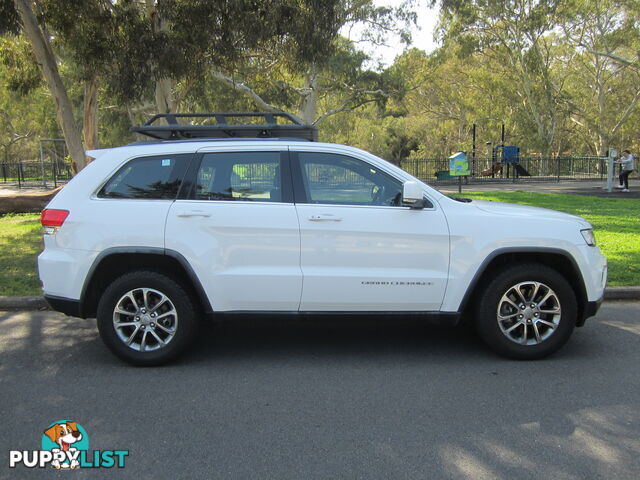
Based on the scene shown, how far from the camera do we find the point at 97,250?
4.25 meters

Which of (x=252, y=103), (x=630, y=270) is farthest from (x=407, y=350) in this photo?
(x=252, y=103)

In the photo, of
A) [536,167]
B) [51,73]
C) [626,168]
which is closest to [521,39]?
[536,167]

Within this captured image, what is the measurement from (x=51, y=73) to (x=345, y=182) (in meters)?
10.7

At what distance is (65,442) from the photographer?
3.24m

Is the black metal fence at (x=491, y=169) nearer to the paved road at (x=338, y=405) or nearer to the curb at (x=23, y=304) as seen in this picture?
the curb at (x=23, y=304)

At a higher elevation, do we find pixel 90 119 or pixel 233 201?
pixel 90 119

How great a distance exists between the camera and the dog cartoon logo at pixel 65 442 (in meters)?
3.04

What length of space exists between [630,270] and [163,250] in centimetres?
616

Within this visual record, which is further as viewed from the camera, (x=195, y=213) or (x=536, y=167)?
(x=536, y=167)

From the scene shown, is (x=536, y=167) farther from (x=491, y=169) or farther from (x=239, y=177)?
(x=239, y=177)

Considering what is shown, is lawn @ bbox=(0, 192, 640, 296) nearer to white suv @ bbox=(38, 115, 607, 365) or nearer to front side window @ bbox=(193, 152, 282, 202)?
white suv @ bbox=(38, 115, 607, 365)

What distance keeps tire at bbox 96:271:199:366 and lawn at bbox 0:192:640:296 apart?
2.62 metres

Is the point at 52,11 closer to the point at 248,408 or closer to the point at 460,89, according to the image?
the point at 248,408

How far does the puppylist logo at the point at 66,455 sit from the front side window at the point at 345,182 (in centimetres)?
232
